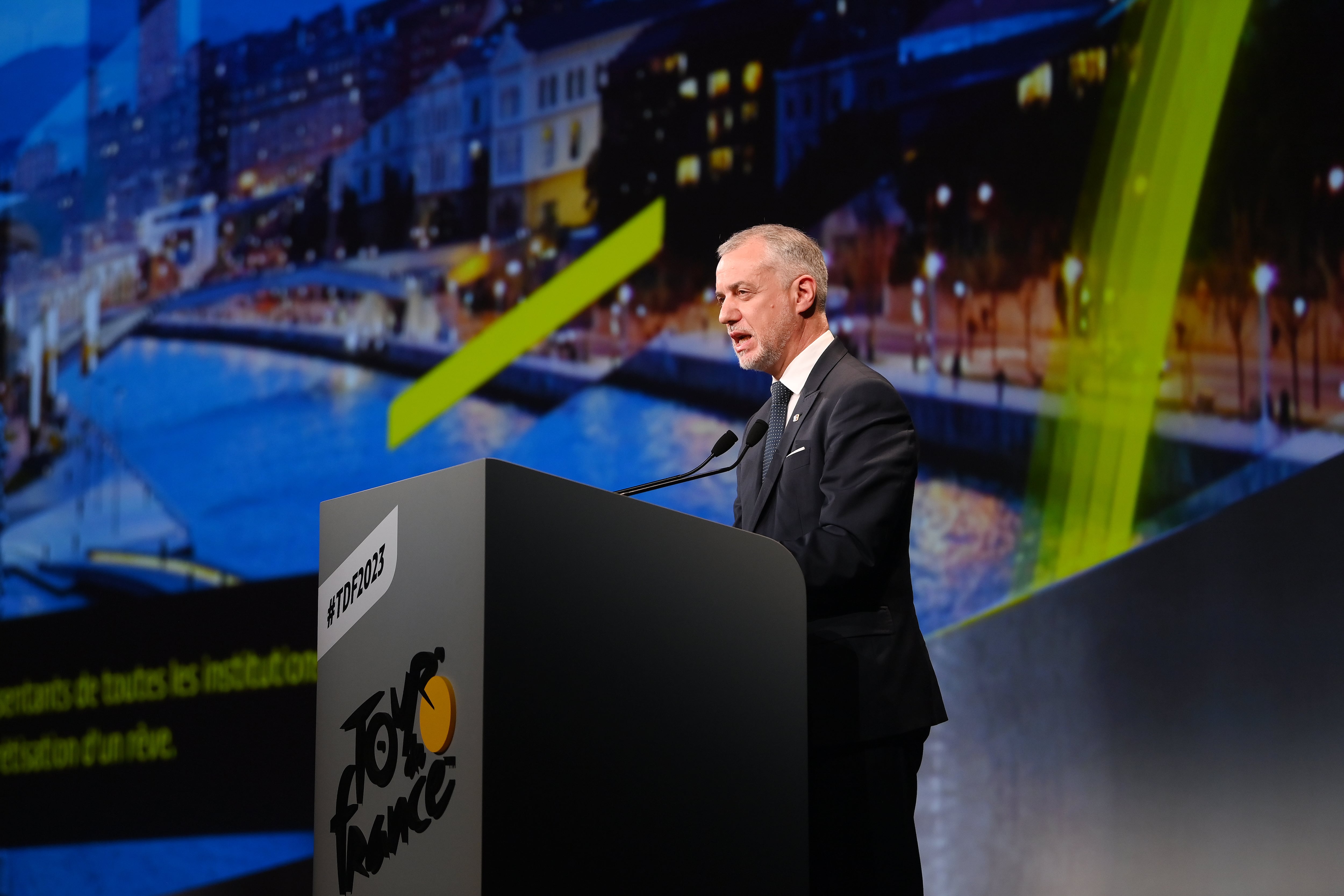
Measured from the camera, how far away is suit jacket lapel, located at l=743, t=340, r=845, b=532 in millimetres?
1880

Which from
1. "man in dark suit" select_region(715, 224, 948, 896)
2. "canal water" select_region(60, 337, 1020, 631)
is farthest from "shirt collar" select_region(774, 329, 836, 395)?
"canal water" select_region(60, 337, 1020, 631)

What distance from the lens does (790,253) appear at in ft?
6.67

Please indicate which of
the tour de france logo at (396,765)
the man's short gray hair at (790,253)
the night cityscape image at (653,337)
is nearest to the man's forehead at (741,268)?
the man's short gray hair at (790,253)

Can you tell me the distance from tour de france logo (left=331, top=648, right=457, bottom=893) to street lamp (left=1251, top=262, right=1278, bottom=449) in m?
2.61

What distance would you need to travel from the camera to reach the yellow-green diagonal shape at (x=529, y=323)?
4.06 meters

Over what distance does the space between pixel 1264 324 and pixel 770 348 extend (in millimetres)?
1843

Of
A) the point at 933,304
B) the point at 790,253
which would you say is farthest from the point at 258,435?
the point at 790,253

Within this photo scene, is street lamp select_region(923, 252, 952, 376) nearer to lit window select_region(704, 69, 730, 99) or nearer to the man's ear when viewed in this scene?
lit window select_region(704, 69, 730, 99)

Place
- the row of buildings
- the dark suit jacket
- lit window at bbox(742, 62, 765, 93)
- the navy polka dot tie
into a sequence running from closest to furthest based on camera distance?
the dark suit jacket → the navy polka dot tie → the row of buildings → lit window at bbox(742, 62, 765, 93)

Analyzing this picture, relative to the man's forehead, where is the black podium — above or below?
below

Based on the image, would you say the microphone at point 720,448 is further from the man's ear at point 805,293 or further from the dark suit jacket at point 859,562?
the man's ear at point 805,293

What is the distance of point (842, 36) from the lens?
12.3 feet

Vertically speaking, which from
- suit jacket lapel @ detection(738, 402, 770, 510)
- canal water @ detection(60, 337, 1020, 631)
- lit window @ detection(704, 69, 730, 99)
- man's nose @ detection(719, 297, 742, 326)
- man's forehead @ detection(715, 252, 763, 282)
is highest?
lit window @ detection(704, 69, 730, 99)

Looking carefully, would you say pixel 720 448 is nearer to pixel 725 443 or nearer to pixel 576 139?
pixel 725 443
